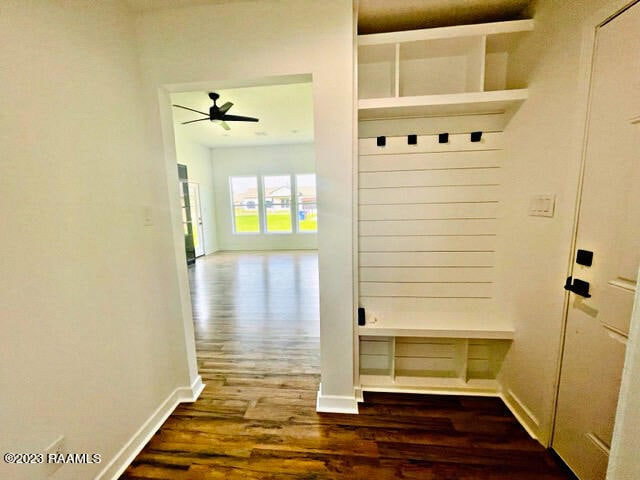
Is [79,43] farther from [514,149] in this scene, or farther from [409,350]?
[409,350]

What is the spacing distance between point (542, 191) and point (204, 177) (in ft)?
23.8

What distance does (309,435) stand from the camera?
1.53 metres

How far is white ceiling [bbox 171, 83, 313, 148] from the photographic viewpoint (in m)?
3.50

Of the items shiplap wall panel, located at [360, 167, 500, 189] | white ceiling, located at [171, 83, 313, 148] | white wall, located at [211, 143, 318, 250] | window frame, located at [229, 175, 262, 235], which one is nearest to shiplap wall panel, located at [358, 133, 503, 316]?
shiplap wall panel, located at [360, 167, 500, 189]

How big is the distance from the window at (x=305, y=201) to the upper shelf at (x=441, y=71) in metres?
5.44

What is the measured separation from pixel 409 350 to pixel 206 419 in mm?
1544

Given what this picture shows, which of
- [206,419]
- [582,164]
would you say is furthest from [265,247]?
[582,164]

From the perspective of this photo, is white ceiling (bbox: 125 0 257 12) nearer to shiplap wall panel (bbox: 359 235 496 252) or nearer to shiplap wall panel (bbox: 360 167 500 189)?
shiplap wall panel (bbox: 360 167 500 189)

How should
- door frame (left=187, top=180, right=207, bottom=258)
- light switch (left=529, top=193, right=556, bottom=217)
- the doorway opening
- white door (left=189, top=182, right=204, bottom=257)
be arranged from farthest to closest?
door frame (left=187, top=180, right=207, bottom=258) < white door (left=189, top=182, right=204, bottom=257) < the doorway opening < light switch (left=529, top=193, right=556, bottom=217)

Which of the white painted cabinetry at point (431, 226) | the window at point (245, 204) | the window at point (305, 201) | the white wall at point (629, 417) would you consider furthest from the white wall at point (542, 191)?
the window at point (245, 204)

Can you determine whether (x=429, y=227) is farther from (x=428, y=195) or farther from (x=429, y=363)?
(x=429, y=363)

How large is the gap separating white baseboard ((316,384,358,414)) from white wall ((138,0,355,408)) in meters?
0.66

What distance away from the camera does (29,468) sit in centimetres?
97

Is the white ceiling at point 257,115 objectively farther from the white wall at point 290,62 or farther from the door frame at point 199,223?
the white wall at point 290,62
